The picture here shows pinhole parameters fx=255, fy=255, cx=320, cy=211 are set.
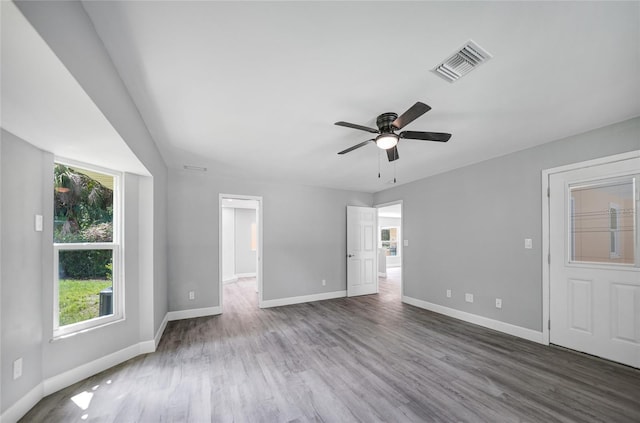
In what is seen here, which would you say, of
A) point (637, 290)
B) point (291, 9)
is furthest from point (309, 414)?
point (637, 290)

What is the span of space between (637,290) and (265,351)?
3977 millimetres

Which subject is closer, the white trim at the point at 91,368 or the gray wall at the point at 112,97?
the gray wall at the point at 112,97

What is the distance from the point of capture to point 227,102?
7.17 ft

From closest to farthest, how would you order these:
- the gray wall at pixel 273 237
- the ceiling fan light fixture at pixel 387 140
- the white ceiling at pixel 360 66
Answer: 1. the white ceiling at pixel 360 66
2. the ceiling fan light fixture at pixel 387 140
3. the gray wall at pixel 273 237

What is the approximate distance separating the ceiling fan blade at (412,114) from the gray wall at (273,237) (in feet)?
11.2

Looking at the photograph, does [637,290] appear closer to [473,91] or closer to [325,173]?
[473,91]

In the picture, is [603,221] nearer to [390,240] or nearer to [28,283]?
[28,283]

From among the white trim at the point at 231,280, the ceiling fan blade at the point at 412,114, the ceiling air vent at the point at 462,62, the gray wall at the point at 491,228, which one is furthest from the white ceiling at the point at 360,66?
the white trim at the point at 231,280

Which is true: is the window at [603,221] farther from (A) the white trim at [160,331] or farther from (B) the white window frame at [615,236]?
(A) the white trim at [160,331]

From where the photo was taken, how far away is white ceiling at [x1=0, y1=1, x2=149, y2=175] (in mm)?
958

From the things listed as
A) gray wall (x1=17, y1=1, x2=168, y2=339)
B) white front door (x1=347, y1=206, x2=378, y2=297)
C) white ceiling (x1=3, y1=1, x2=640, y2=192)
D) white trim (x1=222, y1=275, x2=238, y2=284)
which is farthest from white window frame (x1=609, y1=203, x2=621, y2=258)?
white trim (x1=222, y1=275, x2=238, y2=284)

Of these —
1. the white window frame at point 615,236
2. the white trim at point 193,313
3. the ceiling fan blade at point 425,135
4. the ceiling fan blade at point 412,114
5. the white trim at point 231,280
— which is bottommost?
the white trim at point 231,280

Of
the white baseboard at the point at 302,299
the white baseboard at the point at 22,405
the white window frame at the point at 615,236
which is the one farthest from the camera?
the white baseboard at the point at 302,299

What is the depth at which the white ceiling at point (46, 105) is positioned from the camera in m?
0.96
